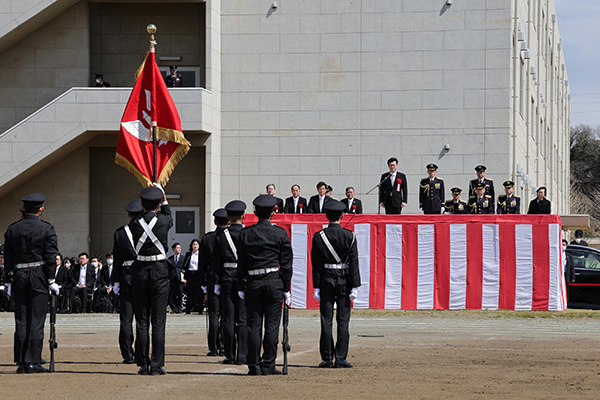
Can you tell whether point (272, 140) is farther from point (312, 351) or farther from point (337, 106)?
point (312, 351)

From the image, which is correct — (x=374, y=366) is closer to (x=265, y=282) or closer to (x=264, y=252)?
(x=265, y=282)

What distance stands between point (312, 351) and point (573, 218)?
683 inches

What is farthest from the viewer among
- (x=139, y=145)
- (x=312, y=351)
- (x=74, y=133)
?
(x=74, y=133)

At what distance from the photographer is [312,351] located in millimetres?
13992

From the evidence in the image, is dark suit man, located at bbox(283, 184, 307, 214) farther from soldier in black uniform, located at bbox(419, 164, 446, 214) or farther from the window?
the window

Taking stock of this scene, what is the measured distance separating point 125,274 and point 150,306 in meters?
0.90

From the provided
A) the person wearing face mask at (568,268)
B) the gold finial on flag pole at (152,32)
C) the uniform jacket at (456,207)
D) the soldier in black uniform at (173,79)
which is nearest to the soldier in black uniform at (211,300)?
the gold finial on flag pole at (152,32)

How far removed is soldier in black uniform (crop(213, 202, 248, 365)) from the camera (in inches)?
480

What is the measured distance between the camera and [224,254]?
12398 mm

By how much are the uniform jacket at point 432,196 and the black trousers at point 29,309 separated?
12.2m

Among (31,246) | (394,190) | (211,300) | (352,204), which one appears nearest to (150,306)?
(31,246)

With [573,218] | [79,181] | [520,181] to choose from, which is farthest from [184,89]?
[573,218]

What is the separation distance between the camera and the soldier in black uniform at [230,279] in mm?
12195

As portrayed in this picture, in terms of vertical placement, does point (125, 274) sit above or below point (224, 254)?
below
